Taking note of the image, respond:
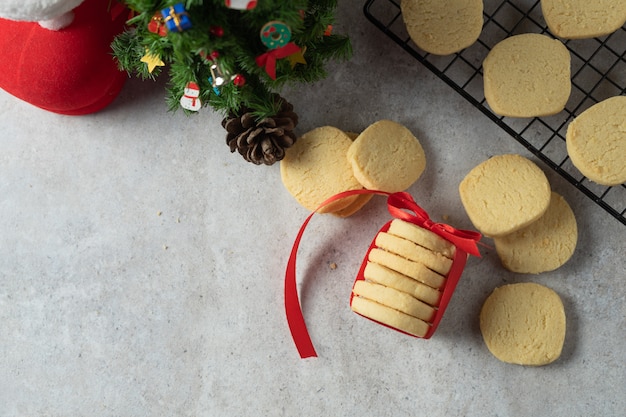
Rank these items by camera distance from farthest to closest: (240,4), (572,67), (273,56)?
(572,67) < (273,56) < (240,4)

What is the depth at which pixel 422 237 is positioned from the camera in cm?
119

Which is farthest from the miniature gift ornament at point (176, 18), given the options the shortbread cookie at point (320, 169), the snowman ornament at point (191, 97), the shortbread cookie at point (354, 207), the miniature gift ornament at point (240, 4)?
the shortbread cookie at point (354, 207)

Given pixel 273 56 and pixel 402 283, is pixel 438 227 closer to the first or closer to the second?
pixel 402 283

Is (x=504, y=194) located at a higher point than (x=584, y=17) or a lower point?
lower

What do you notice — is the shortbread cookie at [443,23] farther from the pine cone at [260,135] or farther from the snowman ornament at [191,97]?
the snowman ornament at [191,97]

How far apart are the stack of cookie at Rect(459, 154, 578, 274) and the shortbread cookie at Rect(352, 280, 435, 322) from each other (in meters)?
0.22

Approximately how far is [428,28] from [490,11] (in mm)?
200

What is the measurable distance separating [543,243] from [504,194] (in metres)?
0.15

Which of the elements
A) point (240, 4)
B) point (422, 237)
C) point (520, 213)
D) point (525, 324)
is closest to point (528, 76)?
point (520, 213)

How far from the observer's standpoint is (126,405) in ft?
4.51

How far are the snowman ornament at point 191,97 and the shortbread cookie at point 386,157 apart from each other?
1.09 ft

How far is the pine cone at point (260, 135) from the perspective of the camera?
1.24 m

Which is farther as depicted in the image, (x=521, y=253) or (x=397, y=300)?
(x=521, y=253)

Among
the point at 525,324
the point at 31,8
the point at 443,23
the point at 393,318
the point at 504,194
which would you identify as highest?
the point at 31,8
